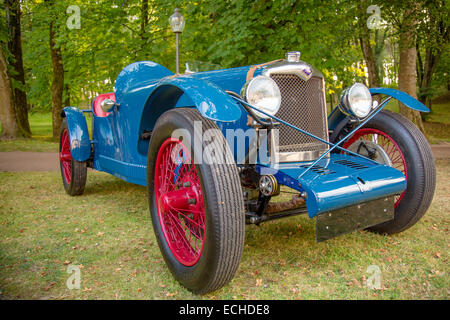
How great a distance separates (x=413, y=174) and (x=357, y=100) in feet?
2.57

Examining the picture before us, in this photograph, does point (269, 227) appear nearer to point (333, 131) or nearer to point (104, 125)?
point (333, 131)

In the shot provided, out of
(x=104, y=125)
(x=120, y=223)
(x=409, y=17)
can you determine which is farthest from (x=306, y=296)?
(x=409, y=17)

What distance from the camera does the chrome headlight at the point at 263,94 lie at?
2.42 m

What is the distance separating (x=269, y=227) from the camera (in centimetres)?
360

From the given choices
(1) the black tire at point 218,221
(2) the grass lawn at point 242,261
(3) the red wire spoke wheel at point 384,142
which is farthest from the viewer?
(3) the red wire spoke wheel at point 384,142

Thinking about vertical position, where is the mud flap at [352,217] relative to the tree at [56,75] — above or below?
below

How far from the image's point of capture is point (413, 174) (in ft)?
9.75

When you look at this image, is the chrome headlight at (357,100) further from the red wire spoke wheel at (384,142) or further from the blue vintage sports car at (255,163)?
the red wire spoke wheel at (384,142)

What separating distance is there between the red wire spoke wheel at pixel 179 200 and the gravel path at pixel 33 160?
5.54 metres

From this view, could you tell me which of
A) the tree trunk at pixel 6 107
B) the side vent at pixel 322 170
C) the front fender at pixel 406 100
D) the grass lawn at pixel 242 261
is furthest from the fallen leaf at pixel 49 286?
the tree trunk at pixel 6 107

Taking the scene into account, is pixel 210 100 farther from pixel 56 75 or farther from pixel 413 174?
pixel 56 75

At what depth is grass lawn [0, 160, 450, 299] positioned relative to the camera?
2378 mm

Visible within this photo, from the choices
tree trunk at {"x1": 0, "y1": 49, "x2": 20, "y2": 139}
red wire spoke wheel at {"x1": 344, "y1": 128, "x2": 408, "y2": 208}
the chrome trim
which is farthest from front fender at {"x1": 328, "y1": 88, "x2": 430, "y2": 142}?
tree trunk at {"x1": 0, "y1": 49, "x2": 20, "y2": 139}

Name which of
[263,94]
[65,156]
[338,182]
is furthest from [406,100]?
[65,156]
